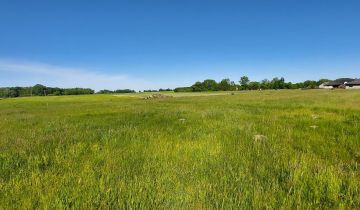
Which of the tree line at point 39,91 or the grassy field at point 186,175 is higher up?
the tree line at point 39,91

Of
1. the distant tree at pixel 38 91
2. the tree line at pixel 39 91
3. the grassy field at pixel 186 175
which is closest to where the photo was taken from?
the grassy field at pixel 186 175

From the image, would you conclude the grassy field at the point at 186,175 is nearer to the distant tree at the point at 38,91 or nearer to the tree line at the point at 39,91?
the tree line at the point at 39,91

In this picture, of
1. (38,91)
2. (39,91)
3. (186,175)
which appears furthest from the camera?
(39,91)

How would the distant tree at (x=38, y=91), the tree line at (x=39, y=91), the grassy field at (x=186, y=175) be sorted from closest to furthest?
1. the grassy field at (x=186, y=175)
2. the tree line at (x=39, y=91)
3. the distant tree at (x=38, y=91)

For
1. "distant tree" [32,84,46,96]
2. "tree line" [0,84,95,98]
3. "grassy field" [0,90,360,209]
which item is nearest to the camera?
"grassy field" [0,90,360,209]

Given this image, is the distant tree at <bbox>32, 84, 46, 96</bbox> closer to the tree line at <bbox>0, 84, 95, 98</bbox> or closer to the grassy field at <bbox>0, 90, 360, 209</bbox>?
the tree line at <bbox>0, 84, 95, 98</bbox>

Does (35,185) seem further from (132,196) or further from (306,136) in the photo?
(306,136)

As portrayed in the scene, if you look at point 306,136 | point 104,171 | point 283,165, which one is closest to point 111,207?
point 104,171

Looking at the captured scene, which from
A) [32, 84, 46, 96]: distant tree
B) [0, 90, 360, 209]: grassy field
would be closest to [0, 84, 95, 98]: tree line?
[32, 84, 46, 96]: distant tree

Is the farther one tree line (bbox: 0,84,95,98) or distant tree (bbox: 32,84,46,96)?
distant tree (bbox: 32,84,46,96)

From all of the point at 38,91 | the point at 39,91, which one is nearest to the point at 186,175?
the point at 38,91

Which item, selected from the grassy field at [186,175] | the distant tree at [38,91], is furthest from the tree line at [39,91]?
the grassy field at [186,175]

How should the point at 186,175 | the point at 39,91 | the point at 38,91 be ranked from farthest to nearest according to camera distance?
the point at 39,91, the point at 38,91, the point at 186,175

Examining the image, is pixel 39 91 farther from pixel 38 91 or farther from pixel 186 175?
pixel 186 175
